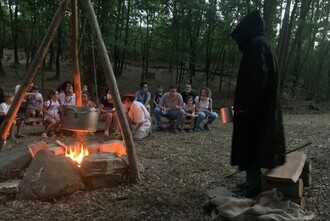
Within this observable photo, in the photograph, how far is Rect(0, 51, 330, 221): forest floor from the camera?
404cm

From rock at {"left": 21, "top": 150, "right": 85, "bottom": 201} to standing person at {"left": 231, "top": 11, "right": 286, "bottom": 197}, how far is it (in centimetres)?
203

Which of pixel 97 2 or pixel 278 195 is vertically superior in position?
pixel 97 2

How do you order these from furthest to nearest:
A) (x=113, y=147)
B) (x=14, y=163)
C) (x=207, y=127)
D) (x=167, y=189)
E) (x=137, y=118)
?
(x=207, y=127) → (x=137, y=118) → (x=113, y=147) → (x=14, y=163) → (x=167, y=189)

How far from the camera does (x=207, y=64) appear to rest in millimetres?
19781

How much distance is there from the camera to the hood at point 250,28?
14.2 ft

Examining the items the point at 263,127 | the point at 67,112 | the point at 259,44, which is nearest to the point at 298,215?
the point at 263,127

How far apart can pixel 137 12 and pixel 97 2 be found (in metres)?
5.77

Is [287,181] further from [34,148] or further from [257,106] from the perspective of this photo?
[34,148]

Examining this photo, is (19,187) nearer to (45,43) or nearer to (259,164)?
(45,43)

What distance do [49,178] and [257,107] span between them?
265 cm

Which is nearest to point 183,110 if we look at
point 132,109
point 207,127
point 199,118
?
point 199,118

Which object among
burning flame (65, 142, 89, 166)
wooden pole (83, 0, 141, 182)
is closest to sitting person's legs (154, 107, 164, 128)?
burning flame (65, 142, 89, 166)

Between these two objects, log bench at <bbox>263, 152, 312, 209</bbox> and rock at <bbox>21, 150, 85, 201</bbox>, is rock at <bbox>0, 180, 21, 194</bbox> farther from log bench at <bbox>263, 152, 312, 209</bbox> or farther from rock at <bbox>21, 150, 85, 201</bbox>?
log bench at <bbox>263, 152, 312, 209</bbox>

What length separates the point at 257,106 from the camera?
13.7 feet
